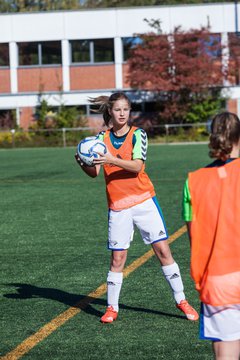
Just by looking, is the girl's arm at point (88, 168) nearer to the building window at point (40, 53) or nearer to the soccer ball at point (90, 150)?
the soccer ball at point (90, 150)

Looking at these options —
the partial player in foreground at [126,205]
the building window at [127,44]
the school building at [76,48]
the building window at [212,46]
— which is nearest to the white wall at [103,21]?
the school building at [76,48]

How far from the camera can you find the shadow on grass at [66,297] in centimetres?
795

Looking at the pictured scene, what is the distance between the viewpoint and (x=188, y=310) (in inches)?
300

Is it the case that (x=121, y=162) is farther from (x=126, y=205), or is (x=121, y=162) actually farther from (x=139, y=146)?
(x=126, y=205)

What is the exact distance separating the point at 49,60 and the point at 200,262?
45.7 m

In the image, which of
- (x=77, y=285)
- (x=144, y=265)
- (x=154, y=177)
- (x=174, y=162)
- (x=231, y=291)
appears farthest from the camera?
(x=174, y=162)

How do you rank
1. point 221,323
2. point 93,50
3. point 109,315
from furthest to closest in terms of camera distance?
point 93,50, point 109,315, point 221,323

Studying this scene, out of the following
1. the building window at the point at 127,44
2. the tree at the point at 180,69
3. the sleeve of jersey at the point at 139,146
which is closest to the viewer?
the sleeve of jersey at the point at 139,146

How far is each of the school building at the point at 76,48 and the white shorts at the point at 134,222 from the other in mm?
41393

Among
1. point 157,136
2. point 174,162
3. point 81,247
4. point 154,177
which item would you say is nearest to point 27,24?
point 157,136

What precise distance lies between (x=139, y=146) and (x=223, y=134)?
2746 millimetres

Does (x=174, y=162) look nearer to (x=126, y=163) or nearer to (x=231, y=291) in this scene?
(x=126, y=163)

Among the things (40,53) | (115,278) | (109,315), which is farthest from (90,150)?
(40,53)

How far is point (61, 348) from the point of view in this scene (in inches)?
264
